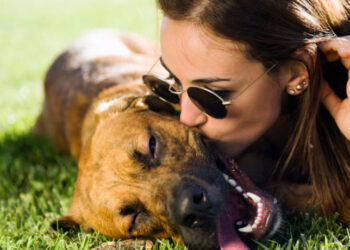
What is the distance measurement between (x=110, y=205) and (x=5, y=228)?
Result: 95cm

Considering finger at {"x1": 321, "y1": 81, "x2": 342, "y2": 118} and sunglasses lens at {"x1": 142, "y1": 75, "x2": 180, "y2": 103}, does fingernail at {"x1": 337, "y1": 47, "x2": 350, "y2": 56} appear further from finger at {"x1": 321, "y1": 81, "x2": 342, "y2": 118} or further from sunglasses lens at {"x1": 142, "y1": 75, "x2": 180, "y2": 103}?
sunglasses lens at {"x1": 142, "y1": 75, "x2": 180, "y2": 103}

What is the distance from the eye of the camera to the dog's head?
2.50 meters

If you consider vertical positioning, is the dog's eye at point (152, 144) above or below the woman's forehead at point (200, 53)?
below

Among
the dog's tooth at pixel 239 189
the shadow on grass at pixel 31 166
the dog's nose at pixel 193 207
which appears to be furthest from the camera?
the shadow on grass at pixel 31 166

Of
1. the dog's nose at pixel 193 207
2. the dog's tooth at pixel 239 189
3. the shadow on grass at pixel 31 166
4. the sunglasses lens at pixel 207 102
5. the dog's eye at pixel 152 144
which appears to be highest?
the sunglasses lens at pixel 207 102

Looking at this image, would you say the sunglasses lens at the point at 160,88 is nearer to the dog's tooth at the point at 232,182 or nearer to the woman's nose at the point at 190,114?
the woman's nose at the point at 190,114

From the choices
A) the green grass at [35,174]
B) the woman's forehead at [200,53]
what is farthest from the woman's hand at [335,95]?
the green grass at [35,174]

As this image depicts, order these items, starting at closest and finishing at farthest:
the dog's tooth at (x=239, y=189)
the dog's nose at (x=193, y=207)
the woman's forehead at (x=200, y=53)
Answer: the dog's nose at (x=193, y=207) → the woman's forehead at (x=200, y=53) → the dog's tooth at (x=239, y=189)

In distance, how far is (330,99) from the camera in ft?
9.64

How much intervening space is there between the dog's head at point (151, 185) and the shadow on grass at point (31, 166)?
3.11 ft

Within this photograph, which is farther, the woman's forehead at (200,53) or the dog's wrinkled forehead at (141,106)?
the dog's wrinkled forehead at (141,106)

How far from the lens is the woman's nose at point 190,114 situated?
2.94m

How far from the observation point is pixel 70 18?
44.1 ft

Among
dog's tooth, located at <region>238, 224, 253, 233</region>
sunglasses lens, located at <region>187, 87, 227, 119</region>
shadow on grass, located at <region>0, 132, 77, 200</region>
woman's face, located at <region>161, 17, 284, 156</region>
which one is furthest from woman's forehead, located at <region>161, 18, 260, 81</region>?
shadow on grass, located at <region>0, 132, 77, 200</region>
